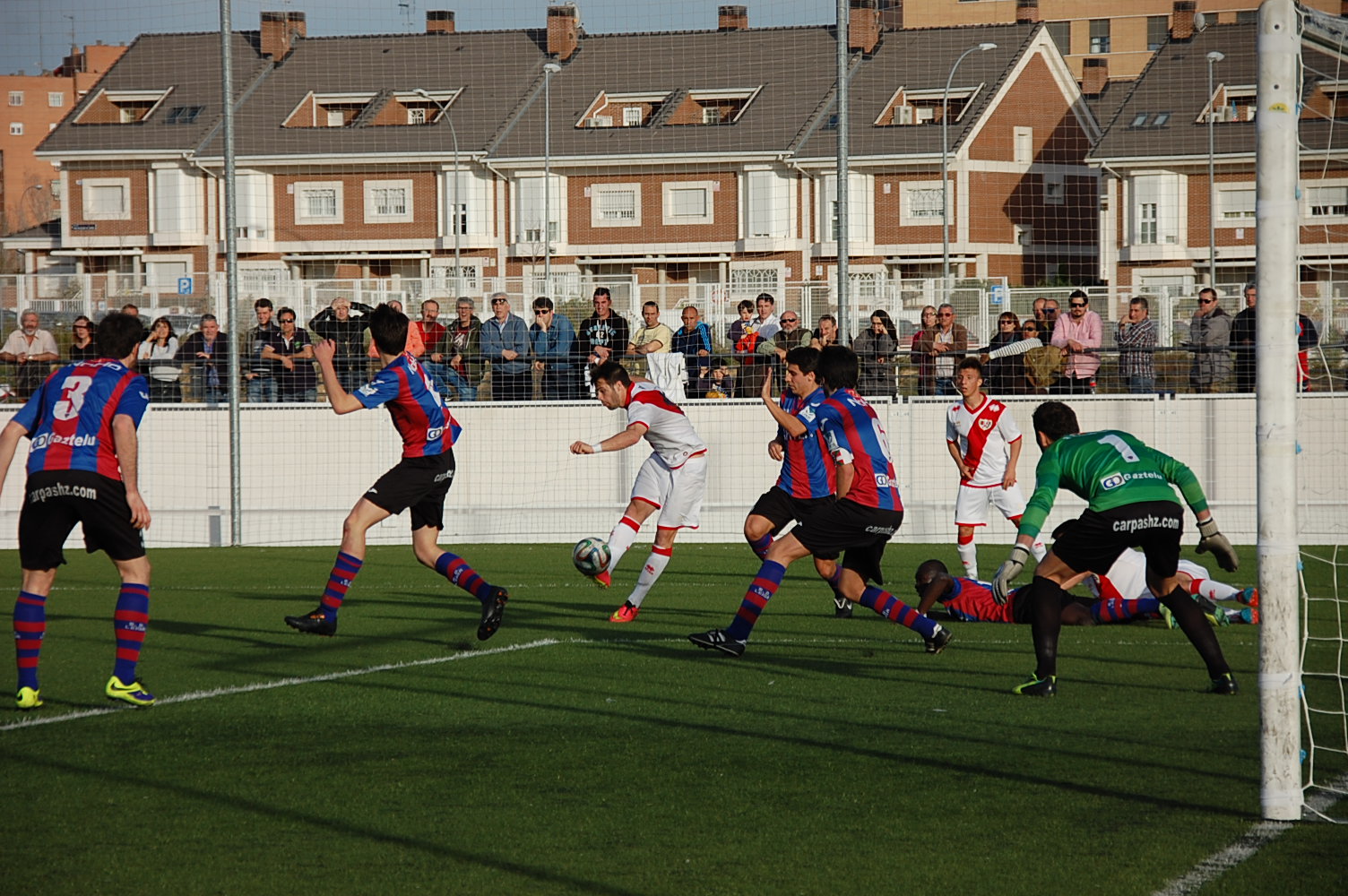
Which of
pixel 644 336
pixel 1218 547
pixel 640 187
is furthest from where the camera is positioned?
pixel 640 187

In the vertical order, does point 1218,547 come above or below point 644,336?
below

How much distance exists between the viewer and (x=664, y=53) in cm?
4259

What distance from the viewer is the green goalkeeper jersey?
7613 mm

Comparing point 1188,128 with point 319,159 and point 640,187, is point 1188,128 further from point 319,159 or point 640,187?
point 319,159

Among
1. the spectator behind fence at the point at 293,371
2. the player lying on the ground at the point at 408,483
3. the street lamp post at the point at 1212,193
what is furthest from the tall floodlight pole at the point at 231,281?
the street lamp post at the point at 1212,193

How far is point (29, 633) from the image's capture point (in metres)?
Answer: 7.55

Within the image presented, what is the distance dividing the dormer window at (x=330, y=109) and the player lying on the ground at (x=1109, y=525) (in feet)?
140

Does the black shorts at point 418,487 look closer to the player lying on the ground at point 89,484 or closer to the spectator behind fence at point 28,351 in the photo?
the player lying on the ground at point 89,484

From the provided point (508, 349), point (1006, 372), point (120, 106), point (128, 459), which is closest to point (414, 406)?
point (128, 459)

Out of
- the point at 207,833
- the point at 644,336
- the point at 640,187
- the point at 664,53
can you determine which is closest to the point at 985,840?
the point at 207,833

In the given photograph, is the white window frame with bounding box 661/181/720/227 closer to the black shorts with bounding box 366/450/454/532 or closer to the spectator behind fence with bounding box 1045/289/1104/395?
the spectator behind fence with bounding box 1045/289/1104/395

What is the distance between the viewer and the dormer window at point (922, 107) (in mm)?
44062

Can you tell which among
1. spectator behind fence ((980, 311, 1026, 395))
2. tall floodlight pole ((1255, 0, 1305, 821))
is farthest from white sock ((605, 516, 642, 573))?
spectator behind fence ((980, 311, 1026, 395))

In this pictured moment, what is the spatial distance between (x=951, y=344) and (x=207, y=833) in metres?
14.4
